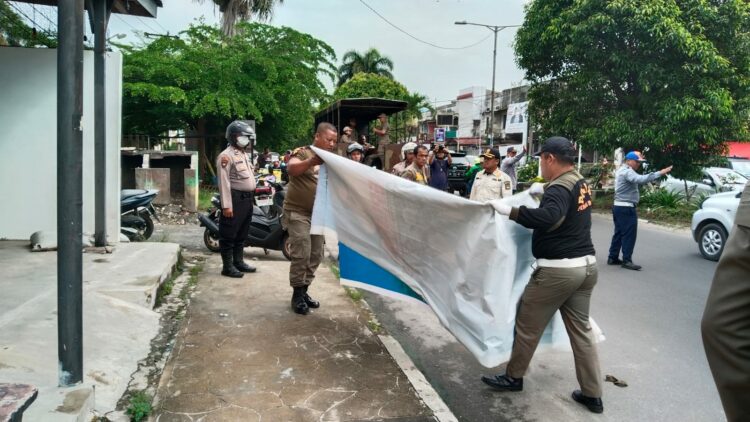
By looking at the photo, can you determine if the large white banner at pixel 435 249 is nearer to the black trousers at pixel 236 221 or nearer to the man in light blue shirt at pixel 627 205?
the black trousers at pixel 236 221

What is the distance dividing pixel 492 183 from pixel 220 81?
10.4 meters

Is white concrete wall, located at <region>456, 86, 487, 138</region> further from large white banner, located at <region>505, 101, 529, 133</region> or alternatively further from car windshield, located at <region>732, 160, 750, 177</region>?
car windshield, located at <region>732, 160, 750, 177</region>

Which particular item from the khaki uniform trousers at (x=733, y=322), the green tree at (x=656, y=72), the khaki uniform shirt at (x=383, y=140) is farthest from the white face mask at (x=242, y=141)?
the green tree at (x=656, y=72)

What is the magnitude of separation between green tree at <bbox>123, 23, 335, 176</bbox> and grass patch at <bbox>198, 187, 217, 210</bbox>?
61.4 inches

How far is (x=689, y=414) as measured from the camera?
360 centimetres

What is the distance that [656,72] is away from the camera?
13328 mm

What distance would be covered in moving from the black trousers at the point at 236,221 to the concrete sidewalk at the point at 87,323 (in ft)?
2.10

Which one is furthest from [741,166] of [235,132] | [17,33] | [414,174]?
[17,33]

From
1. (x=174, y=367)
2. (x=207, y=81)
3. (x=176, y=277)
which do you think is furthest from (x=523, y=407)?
(x=207, y=81)

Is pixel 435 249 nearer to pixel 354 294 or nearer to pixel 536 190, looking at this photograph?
pixel 536 190

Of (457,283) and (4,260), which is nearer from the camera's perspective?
(457,283)

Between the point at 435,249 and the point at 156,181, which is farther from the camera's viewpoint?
the point at 156,181

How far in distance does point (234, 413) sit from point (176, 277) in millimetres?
3492

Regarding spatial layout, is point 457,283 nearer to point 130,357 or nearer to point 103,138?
point 130,357
